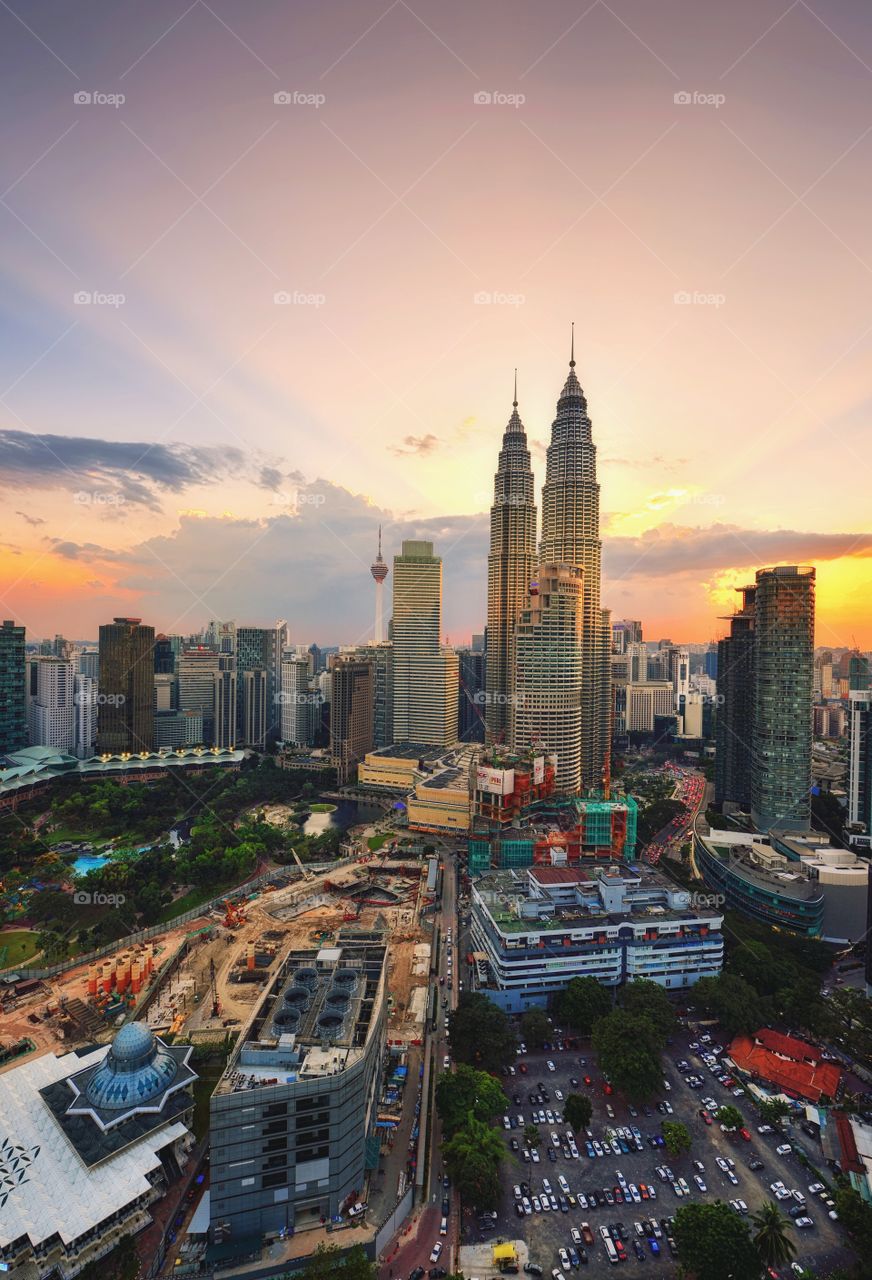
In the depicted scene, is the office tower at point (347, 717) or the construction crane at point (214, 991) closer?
the construction crane at point (214, 991)

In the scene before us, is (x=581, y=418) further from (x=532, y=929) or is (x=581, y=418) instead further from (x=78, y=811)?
(x=78, y=811)

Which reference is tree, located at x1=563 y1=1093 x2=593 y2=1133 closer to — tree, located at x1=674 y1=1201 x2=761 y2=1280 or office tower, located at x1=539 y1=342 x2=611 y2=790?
tree, located at x1=674 y1=1201 x2=761 y2=1280

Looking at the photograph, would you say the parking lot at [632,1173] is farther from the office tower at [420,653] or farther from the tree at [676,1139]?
the office tower at [420,653]

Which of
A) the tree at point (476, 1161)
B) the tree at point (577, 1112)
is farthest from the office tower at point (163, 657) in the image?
the tree at point (577, 1112)

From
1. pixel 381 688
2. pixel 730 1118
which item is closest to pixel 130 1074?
pixel 730 1118

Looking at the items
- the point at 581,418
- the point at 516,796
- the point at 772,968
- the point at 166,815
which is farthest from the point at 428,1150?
the point at 581,418

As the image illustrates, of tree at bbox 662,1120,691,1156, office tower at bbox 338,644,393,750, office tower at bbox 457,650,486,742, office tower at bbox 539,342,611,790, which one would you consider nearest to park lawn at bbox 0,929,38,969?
tree at bbox 662,1120,691,1156
